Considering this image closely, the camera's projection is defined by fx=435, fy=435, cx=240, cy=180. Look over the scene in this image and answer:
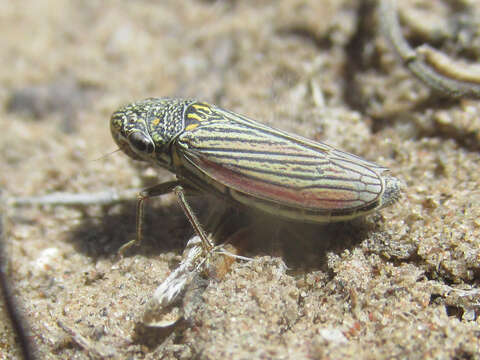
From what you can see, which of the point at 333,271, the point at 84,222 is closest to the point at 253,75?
the point at 84,222

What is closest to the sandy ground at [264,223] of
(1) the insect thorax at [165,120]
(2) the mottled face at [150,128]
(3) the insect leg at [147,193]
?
(3) the insect leg at [147,193]

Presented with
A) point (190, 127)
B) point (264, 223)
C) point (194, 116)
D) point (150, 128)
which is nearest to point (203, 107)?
point (194, 116)

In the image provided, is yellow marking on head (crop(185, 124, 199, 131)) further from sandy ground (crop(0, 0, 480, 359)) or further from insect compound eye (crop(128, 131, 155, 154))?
sandy ground (crop(0, 0, 480, 359))

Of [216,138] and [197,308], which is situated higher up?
[216,138]

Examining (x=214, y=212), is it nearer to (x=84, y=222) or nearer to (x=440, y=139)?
(x=84, y=222)

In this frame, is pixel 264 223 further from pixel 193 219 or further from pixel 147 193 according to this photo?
pixel 147 193

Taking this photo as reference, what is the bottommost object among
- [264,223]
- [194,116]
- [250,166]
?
[264,223]

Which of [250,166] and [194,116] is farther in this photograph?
[194,116]
